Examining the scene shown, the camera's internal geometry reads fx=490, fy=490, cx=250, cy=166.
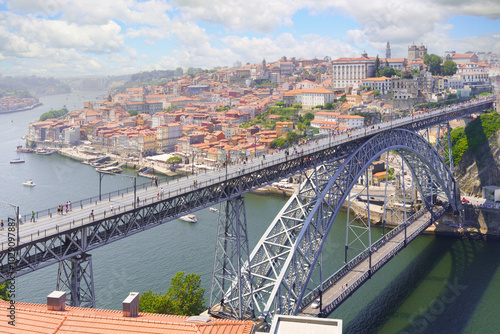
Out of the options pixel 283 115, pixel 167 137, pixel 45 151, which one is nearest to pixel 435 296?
pixel 283 115

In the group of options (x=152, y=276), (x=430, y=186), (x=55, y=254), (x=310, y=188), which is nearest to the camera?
(x=55, y=254)

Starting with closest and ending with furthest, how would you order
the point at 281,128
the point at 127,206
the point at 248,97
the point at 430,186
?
the point at 127,206
the point at 430,186
the point at 281,128
the point at 248,97

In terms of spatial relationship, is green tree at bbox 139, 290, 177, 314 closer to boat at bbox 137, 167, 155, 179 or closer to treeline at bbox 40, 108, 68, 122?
boat at bbox 137, 167, 155, 179

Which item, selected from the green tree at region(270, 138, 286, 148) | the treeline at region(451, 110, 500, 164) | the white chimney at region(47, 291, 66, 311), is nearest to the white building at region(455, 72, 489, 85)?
the treeline at region(451, 110, 500, 164)

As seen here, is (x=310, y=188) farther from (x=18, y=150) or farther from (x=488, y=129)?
(x=18, y=150)

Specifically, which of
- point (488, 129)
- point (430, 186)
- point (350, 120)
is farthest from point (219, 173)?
point (350, 120)

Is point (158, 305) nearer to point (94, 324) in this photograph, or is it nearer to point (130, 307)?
point (130, 307)
